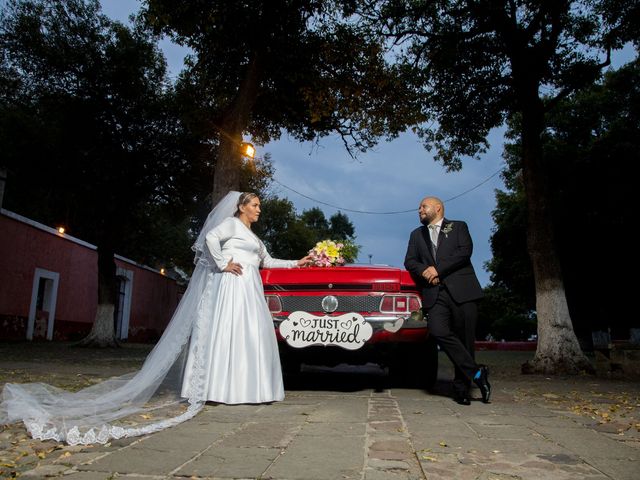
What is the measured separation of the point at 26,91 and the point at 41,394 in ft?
43.7

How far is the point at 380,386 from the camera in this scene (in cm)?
627

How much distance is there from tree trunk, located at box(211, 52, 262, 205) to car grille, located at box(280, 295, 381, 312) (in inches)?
147

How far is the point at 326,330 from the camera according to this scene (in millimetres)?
5129

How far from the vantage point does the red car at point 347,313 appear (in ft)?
16.7

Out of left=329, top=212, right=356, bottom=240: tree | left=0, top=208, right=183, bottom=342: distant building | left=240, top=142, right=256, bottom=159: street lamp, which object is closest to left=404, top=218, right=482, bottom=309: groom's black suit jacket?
left=240, top=142, right=256, bottom=159: street lamp

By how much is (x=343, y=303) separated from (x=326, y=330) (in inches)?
12.0

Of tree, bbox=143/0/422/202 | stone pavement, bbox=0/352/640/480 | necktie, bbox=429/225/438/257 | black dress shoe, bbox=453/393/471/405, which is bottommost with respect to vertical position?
stone pavement, bbox=0/352/640/480

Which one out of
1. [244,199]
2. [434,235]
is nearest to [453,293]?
[434,235]

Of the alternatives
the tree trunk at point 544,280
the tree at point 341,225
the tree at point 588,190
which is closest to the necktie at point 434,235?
the tree trunk at point 544,280

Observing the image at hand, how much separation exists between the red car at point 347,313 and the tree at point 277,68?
12.2ft

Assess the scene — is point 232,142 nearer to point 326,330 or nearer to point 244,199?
point 244,199

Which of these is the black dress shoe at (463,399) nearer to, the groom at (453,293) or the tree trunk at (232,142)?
the groom at (453,293)

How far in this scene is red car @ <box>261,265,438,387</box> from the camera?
5.08 metres

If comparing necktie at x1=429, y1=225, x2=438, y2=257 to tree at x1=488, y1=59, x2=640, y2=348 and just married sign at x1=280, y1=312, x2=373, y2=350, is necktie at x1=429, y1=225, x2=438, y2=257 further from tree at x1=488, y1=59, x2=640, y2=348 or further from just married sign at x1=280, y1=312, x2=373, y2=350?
tree at x1=488, y1=59, x2=640, y2=348
